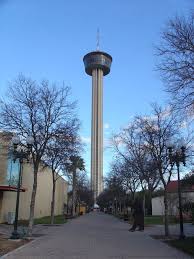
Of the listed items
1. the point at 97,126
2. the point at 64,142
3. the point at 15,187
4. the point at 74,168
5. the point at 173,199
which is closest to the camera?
the point at 64,142

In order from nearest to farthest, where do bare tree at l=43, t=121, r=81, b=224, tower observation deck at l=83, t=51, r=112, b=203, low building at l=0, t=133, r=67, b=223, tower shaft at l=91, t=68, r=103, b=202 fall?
bare tree at l=43, t=121, r=81, b=224, low building at l=0, t=133, r=67, b=223, tower shaft at l=91, t=68, r=103, b=202, tower observation deck at l=83, t=51, r=112, b=203

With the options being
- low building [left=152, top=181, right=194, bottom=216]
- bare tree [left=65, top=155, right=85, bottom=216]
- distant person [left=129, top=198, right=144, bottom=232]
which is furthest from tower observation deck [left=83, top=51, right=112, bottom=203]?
distant person [left=129, top=198, right=144, bottom=232]

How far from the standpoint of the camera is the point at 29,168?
1827 inches

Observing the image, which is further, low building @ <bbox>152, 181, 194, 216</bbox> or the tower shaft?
the tower shaft

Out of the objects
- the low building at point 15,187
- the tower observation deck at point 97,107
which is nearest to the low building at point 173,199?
the low building at point 15,187

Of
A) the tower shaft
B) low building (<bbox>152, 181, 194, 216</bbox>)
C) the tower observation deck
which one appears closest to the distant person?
low building (<bbox>152, 181, 194, 216</bbox>)

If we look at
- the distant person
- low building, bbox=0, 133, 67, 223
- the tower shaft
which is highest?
the tower shaft

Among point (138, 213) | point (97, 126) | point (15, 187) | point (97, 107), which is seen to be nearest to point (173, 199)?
point (15, 187)

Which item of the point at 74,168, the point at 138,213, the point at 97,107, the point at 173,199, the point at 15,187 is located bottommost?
the point at 138,213

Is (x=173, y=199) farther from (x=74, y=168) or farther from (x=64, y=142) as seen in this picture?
(x=64, y=142)

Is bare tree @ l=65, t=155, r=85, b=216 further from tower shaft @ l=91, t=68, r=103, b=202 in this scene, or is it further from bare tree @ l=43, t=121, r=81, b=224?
tower shaft @ l=91, t=68, r=103, b=202

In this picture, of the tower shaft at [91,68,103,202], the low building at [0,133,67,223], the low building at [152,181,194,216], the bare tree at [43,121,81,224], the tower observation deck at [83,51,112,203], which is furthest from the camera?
the tower observation deck at [83,51,112,203]

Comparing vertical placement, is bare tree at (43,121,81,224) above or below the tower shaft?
below

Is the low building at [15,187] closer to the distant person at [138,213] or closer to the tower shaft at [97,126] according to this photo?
the distant person at [138,213]
